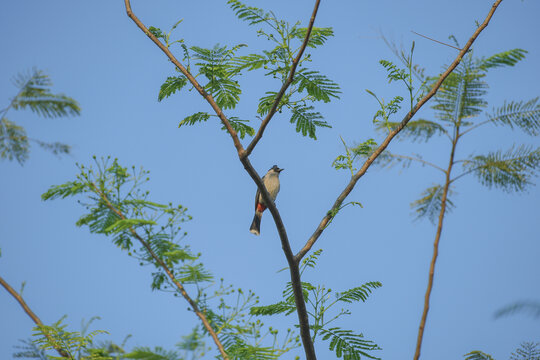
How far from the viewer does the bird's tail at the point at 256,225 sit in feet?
25.2

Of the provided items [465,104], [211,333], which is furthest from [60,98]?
[211,333]

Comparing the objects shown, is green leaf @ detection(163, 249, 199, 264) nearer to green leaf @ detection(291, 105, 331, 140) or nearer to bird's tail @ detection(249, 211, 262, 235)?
green leaf @ detection(291, 105, 331, 140)

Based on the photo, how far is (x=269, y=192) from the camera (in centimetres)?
742

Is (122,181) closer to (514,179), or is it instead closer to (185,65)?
(185,65)

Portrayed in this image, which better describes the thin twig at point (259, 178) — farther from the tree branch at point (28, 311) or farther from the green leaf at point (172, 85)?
the tree branch at point (28, 311)

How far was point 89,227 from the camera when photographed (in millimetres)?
3338

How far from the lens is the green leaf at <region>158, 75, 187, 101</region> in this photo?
3.57 m

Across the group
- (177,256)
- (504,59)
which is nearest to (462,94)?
(504,59)

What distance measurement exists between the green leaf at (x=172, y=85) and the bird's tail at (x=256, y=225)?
13.8ft

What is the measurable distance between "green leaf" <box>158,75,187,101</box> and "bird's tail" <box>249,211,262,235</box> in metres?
4.21

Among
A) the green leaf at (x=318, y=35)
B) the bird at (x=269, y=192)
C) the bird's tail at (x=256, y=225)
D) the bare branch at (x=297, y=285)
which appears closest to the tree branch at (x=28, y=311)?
the bare branch at (x=297, y=285)

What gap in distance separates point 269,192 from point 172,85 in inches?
155

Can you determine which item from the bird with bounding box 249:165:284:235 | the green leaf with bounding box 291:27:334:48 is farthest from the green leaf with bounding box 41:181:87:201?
the bird with bounding box 249:165:284:235

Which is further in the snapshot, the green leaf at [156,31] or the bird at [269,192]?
the bird at [269,192]
